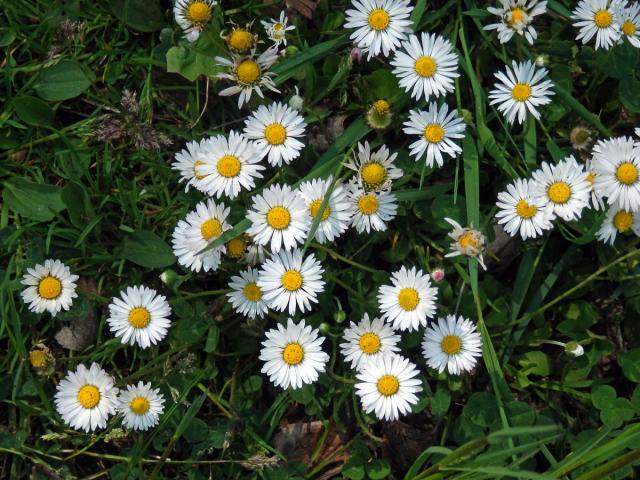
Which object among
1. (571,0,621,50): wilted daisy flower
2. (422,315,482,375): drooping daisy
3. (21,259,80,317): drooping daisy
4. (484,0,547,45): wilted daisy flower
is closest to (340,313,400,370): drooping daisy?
(422,315,482,375): drooping daisy

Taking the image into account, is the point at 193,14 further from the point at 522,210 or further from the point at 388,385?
the point at 388,385

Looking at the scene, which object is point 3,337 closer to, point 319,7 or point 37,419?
point 37,419

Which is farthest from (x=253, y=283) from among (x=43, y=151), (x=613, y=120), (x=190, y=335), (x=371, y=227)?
(x=613, y=120)

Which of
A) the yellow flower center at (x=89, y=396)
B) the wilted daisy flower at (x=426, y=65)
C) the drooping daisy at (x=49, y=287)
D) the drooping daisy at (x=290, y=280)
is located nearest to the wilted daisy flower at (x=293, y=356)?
the drooping daisy at (x=290, y=280)

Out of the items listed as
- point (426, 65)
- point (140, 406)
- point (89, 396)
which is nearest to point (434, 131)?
point (426, 65)

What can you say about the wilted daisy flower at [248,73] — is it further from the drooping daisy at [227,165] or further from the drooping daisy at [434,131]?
the drooping daisy at [434,131]

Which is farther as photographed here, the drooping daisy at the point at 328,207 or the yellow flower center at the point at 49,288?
the yellow flower center at the point at 49,288

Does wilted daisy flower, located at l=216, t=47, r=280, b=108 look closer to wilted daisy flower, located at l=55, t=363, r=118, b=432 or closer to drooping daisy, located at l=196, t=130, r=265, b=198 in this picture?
drooping daisy, located at l=196, t=130, r=265, b=198

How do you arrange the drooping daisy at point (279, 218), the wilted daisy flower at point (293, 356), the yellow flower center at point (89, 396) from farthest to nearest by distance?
the yellow flower center at point (89, 396) < the wilted daisy flower at point (293, 356) < the drooping daisy at point (279, 218)
